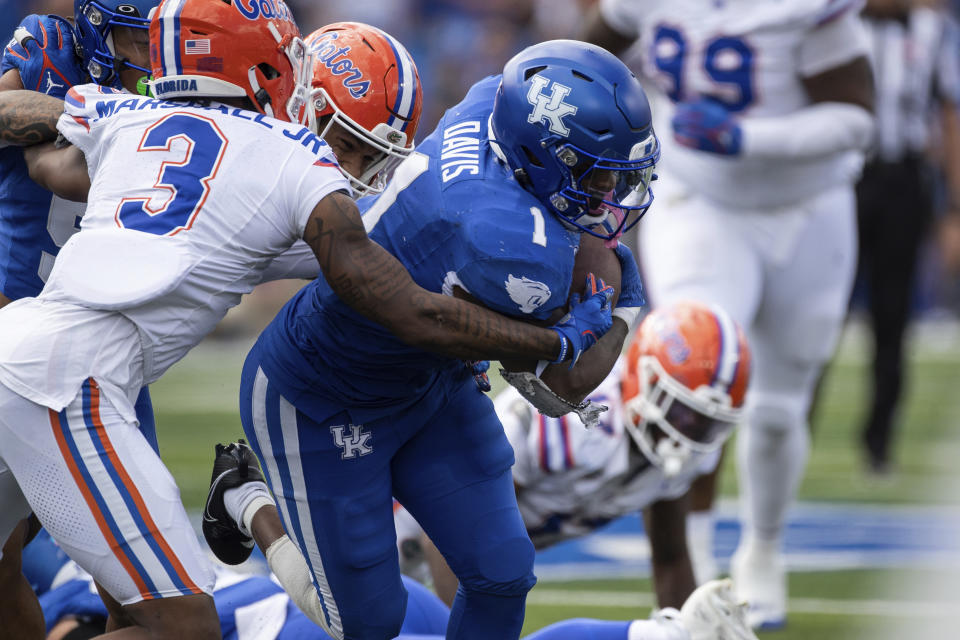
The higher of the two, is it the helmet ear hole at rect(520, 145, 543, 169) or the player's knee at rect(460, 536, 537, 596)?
the helmet ear hole at rect(520, 145, 543, 169)

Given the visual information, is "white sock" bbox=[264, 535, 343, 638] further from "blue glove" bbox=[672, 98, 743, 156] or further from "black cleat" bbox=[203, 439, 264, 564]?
"blue glove" bbox=[672, 98, 743, 156]

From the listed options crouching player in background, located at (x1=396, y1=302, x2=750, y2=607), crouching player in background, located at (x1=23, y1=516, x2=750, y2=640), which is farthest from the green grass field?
crouching player in background, located at (x1=23, y1=516, x2=750, y2=640)

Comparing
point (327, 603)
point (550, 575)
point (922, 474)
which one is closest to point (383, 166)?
point (327, 603)

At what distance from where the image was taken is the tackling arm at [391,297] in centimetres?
269

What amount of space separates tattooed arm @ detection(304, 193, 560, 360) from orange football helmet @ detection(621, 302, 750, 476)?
124cm

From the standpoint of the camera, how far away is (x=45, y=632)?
3418mm

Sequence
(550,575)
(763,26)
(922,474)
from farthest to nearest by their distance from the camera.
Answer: (922,474), (550,575), (763,26)

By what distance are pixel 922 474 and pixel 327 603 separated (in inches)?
211

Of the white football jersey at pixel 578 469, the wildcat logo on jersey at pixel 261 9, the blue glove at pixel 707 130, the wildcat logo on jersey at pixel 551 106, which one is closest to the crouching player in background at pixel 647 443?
the white football jersey at pixel 578 469

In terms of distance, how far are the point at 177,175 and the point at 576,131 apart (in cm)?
81

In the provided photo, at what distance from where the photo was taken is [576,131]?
9.22 feet

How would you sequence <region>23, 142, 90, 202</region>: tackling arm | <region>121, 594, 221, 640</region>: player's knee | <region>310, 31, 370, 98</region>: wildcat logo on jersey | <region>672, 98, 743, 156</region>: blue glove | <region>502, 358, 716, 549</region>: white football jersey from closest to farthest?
<region>121, 594, 221, 640</region>: player's knee → <region>23, 142, 90, 202</region>: tackling arm → <region>310, 31, 370, 98</region>: wildcat logo on jersey → <region>502, 358, 716, 549</region>: white football jersey → <region>672, 98, 743, 156</region>: blue glove

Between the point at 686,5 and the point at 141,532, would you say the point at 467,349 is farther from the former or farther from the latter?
the point at 686,5

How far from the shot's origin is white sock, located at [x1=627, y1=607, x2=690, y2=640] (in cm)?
317
